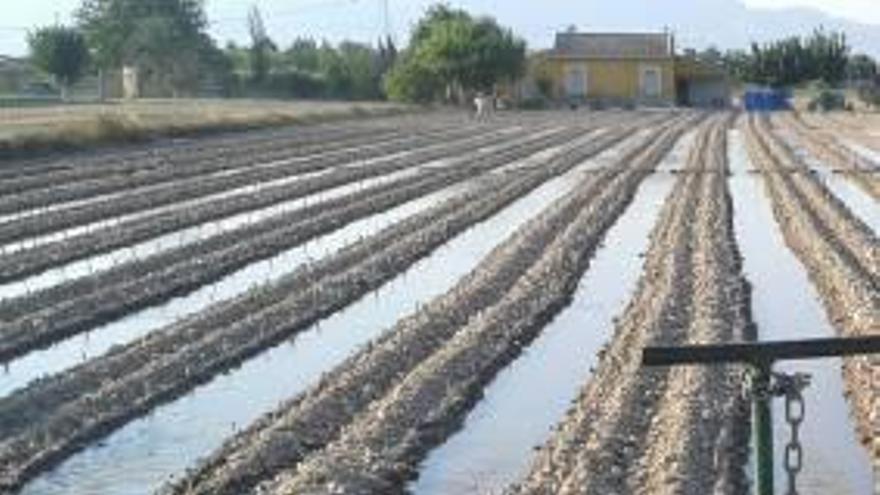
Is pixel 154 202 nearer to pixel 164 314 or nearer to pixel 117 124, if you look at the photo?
pixel 164 314

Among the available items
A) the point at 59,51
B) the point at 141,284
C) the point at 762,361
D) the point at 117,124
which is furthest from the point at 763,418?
the point at 59,51

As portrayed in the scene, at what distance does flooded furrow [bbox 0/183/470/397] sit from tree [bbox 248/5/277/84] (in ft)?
206

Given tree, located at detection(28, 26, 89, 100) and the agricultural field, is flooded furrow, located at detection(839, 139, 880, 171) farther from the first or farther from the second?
tree, located at detection(28, 26, 89, 100)

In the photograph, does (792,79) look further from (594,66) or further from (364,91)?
(364,91)

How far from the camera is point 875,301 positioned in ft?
47.7

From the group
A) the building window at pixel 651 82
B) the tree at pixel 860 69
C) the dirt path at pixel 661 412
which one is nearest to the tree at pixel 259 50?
the building window at pixel 651 82

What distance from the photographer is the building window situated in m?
87.8

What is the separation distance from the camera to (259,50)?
287 ft

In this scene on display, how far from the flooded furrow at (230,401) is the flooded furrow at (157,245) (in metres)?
2.86

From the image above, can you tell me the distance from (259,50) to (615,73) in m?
16.4

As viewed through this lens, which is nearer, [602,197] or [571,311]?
[571,311]

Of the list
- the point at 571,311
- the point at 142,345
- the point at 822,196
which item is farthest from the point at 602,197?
the point at 142,345

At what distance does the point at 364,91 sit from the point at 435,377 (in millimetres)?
70889

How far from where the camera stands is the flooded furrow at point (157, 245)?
16672 mm
